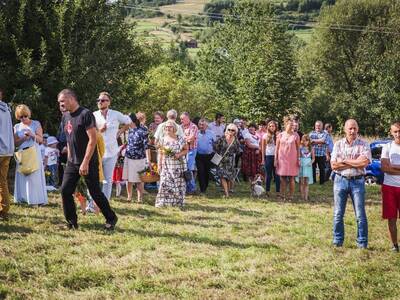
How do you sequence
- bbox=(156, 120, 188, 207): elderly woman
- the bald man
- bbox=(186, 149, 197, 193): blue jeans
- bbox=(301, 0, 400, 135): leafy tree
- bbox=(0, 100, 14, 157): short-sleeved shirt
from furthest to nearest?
1. bbox=(301, 0, 400, 135): leafy tree
2. bbox=(186, 149, 197, 193): blue jeans
3. bbox=(156, 120, 188, 207): elderly woman
4. bbox=(0, 100, 14, 157): short-sleeved shirt
5. the bald man

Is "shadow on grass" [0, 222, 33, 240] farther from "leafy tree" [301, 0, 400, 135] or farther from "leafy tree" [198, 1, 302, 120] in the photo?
"leafy tree" [301, 0, 400, 135]

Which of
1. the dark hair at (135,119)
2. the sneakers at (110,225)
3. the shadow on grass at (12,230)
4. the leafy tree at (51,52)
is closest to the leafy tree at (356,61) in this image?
the leafy tree at (51,52)

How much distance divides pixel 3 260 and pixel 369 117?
4204 centimetres

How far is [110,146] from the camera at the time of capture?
9.26 meters

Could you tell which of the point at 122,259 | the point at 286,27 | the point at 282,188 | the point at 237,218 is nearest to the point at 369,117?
the point at 286,27

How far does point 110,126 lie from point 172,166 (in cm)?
183

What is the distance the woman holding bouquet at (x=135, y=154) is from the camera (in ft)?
36.4

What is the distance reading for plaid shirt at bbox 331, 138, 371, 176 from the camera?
752cm

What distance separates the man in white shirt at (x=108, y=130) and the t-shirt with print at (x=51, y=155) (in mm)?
3556

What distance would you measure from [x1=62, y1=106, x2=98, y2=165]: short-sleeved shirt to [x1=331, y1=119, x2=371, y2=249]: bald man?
350 cm

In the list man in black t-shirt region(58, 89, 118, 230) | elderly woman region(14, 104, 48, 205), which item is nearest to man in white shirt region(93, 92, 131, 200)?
elderly woman region(14, 104, 48, 205)

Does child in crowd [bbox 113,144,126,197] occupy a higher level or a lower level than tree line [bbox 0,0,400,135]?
lower

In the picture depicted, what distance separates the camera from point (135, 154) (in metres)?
11.2

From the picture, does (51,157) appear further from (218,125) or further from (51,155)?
(218,125)
